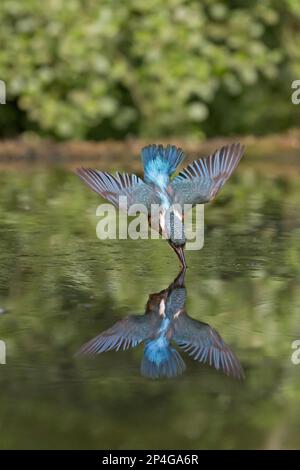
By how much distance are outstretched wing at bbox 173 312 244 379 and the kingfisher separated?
0.66 m

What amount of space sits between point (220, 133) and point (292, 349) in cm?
782

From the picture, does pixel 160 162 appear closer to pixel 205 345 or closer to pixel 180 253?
pixel 180 253

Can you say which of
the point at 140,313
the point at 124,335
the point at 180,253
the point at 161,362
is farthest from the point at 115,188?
the point at 161,362

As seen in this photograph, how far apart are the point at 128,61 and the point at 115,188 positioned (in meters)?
6.13

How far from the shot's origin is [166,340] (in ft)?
12.9

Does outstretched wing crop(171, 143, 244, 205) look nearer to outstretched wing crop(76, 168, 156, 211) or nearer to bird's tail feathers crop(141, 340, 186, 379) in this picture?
outstretched wing crop(76, 168, 156, 211)

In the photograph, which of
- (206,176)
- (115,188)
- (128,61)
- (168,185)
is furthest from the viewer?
(128,61)

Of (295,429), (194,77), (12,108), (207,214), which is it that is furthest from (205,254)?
(12,108)

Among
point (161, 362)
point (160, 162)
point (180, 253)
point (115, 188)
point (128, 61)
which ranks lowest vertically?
point (161, 362)

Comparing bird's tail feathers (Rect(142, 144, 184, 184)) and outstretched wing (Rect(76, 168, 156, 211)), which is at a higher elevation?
bird's tail feathers (Rect(142, 144, 184, 184))

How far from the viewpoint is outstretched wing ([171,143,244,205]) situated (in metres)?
5.08

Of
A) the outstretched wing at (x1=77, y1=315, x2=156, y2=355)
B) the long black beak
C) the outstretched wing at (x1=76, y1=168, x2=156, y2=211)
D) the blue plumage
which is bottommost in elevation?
the outstretched wing at (x1=77, y1=315, x2=156, y2=355)

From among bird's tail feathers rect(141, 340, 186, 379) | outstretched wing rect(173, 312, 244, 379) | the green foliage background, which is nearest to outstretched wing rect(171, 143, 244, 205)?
outstretched wing rect(173, 312, 244, 379)

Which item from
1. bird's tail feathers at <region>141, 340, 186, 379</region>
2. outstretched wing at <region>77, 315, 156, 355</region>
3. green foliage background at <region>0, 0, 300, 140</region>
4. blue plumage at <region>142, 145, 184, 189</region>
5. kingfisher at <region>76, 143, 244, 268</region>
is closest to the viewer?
bird's tail feathers at <region>141, 340, 186, 379</region>
